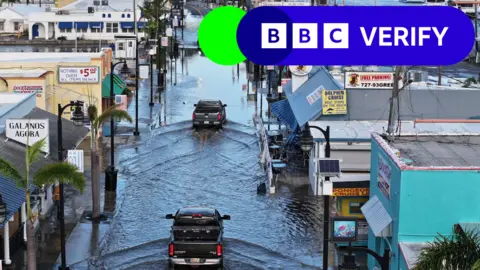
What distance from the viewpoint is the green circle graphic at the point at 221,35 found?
323 inches

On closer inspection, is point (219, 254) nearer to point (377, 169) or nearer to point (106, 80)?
point (377, 169)

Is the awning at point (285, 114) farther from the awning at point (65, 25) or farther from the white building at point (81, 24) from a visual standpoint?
the awning at point (65, 25)

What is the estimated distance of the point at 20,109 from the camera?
37.0m

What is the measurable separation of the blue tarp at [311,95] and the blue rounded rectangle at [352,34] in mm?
30607

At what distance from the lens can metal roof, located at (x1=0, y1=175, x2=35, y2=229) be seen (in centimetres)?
2512

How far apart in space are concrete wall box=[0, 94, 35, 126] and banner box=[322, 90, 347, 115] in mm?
12622

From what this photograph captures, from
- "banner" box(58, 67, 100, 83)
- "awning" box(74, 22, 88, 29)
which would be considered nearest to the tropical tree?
"banner" box(58, 67, 100, 83)

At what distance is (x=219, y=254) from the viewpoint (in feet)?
83.4

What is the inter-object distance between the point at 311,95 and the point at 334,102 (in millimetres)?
2630

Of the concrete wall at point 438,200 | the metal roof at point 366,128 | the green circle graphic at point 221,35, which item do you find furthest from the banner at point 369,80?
the green circle graphic at point 221,35

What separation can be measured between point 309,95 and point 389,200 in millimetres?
20666

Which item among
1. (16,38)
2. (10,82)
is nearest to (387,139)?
(10,82)

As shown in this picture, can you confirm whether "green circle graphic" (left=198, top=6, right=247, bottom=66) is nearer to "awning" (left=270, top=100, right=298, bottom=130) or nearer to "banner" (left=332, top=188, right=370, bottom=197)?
"banner" (left=332, top=188, right=370, bottom=197)

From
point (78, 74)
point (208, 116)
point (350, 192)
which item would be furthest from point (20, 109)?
point (208, 116)
